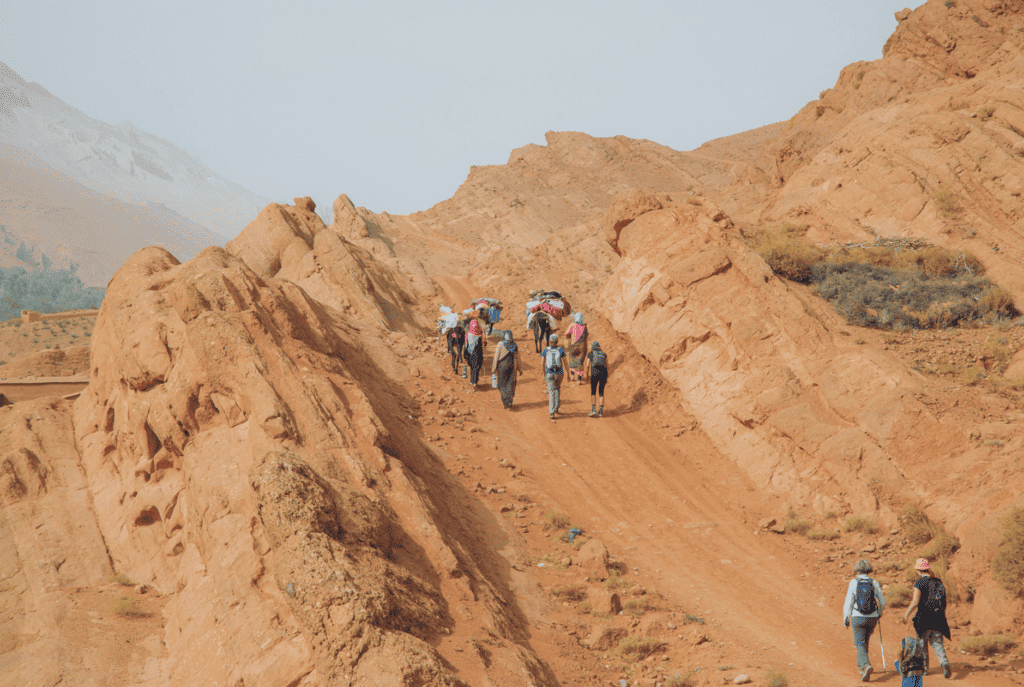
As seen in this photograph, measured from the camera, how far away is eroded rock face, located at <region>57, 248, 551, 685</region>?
7137 millimetres

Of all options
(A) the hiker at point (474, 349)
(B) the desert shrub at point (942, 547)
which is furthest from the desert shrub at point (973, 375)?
(A) the hiker at point (474, 349)

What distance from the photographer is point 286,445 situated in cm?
959

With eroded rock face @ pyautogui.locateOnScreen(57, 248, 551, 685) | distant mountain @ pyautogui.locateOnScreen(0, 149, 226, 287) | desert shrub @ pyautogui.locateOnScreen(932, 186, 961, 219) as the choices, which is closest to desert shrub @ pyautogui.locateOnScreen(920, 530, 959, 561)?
eroded rock face @ pyautogui.locateOnScreen(57, 248, 551, 685)

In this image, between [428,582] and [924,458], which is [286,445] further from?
[924,458]

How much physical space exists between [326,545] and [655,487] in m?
8.25

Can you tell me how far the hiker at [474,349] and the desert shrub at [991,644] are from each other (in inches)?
471

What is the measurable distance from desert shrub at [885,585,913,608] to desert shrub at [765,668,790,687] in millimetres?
2958

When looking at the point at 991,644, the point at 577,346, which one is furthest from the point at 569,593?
the point at 577,346

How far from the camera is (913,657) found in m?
7.47

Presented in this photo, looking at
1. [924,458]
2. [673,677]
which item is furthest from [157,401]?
[924,458]

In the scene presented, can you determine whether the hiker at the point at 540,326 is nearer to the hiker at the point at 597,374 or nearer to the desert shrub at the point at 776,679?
the hiker at the point at 597,374

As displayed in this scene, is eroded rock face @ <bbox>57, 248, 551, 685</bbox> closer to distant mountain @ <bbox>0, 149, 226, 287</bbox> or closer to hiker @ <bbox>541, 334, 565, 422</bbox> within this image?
hiker @ <bbox>541, 334, 565, 422</bbox>

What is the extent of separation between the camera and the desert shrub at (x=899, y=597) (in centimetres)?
994

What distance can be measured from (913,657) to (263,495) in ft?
25.9
